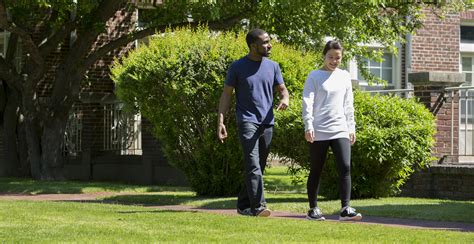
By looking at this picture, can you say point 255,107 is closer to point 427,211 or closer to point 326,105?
point 326,105

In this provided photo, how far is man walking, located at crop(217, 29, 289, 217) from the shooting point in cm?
1135

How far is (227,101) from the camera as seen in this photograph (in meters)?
11.7

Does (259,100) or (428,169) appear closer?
(259,100)

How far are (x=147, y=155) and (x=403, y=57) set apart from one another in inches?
321

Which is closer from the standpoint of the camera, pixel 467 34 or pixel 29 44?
pixel 29 44

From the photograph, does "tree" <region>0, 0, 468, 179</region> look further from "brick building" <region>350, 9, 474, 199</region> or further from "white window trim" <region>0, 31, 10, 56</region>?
"brick building" <region>350, 9, 474, 199</region>

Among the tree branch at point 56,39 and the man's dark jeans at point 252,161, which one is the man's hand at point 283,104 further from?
the tree branch at point 56,39

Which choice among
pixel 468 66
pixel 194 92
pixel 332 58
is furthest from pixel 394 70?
pixel 332 58

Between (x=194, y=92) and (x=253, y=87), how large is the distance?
11.6 feet

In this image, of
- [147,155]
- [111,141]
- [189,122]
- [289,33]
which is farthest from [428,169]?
[111,141]

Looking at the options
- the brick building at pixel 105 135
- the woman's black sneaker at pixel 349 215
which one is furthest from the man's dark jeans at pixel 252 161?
the brick building at pixel 105 135

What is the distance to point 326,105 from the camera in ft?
36.5

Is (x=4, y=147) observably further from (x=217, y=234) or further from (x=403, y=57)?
(x=217, y=234)

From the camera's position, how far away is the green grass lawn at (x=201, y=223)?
29.6ft
